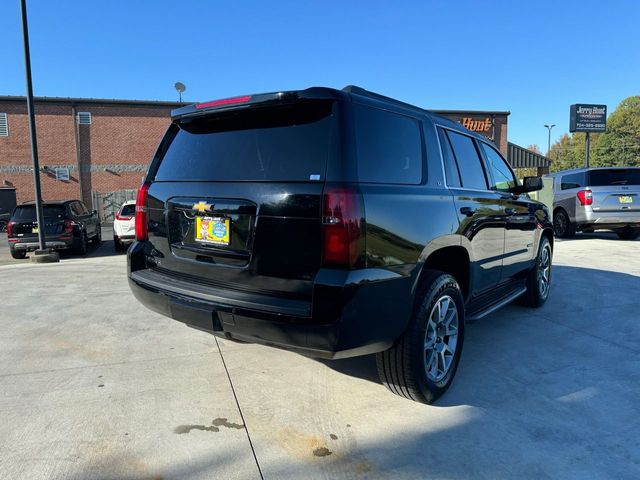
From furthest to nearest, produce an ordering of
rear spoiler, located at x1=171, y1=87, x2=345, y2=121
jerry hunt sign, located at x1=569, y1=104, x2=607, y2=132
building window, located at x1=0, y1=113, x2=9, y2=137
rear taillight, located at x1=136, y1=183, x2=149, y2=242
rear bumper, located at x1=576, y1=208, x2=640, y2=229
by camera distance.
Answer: jerry hunt sign, located at x1=569, y1=104, x2=607, y2=132, building window, located at x1=0, y1=113, x2=9, y2=137, rear bumper, located at x1=576, y1=208, x2=640, y2=229, rear taillight, located at x1=136, y1=183, x2=149, y2=242, rear spoiler, located at x1=171, y1=87, x2=345, y2=121

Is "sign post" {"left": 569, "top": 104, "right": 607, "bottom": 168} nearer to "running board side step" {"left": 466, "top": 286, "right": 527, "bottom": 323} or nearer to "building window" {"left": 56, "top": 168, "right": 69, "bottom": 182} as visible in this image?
"building window" {"left": 56, "top": 168, "right": 69, "bottom": 182}

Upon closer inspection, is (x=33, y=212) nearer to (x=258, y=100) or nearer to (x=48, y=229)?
(x=48, y=229)

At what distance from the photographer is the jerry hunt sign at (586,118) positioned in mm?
34469

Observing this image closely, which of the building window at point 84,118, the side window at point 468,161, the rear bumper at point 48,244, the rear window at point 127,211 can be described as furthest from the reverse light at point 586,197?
the building window at point 84,118

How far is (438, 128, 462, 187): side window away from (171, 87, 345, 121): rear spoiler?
1.21m

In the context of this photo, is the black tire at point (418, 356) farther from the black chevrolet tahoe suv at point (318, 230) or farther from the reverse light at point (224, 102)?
the reverse light at point (224, 102)

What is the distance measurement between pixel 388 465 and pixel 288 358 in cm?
160

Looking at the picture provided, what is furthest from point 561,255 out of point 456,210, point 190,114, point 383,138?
point 190,114

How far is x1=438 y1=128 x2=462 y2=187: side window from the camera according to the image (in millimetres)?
3492

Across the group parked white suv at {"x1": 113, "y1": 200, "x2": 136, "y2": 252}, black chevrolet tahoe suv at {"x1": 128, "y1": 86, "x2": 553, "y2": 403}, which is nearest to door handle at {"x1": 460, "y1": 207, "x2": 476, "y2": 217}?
black chevrolet tahoe suv at {"x1": 128, "y1": 86, "x2": 553, "y2": 403}

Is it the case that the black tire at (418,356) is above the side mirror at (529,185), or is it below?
below

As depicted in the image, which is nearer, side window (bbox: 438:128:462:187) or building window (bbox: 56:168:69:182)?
side window (bbox: 438:128:462:187)

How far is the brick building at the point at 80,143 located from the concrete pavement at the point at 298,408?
969 inches

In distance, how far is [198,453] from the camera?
2.53 metres
